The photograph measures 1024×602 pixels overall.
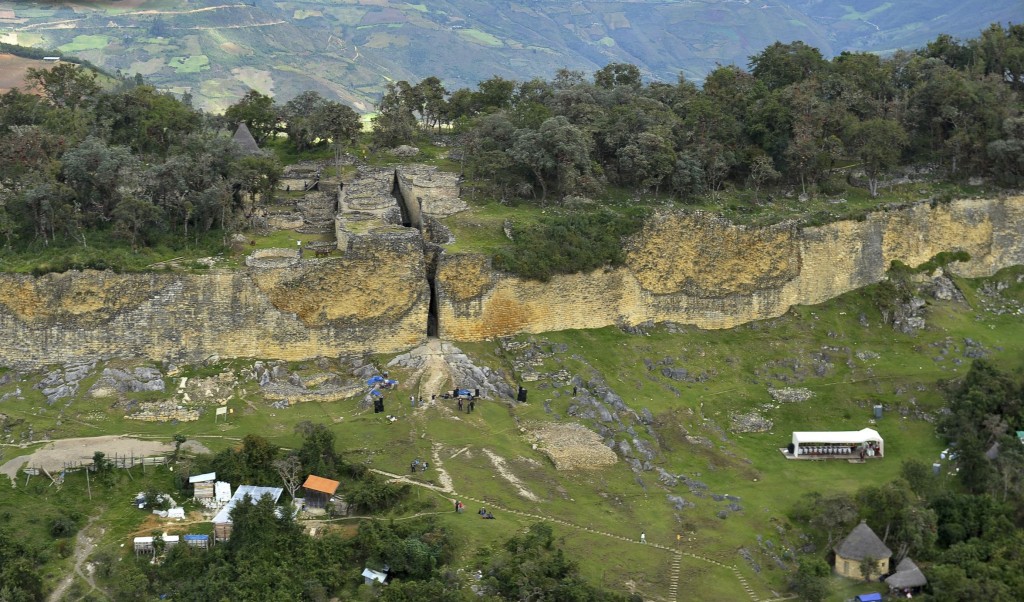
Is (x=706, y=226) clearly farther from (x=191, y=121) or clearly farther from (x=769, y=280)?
(x=191, y=121)

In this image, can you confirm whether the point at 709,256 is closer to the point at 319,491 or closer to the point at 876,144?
the point at 876,144

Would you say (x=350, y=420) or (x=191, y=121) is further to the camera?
(x=191, y=121)

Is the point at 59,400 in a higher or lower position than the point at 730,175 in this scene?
lower

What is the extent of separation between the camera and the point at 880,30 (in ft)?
481

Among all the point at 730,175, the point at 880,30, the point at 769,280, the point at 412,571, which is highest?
the point at 880,30

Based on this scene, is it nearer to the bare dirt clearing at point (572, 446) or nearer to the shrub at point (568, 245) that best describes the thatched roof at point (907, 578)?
the bare dirt clearing at point (572, 446)

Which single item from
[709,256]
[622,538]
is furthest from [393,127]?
[622,538]

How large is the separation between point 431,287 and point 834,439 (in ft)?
54.7

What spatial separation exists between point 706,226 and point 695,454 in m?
11.6

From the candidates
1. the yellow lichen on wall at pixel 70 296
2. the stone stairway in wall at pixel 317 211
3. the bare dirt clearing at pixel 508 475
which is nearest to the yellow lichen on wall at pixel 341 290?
the stone stairway in wall at pixel 317 211

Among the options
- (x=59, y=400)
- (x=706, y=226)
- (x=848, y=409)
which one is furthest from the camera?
(x=706, y=226)

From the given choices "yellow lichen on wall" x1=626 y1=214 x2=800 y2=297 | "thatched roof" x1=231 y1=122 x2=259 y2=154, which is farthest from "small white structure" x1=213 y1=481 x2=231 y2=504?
"thatched roof" x1=231 y1=122 x2=259 y2=154

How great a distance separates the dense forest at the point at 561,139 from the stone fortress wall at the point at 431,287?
1.57m

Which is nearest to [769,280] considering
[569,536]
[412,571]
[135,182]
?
[569,536]
